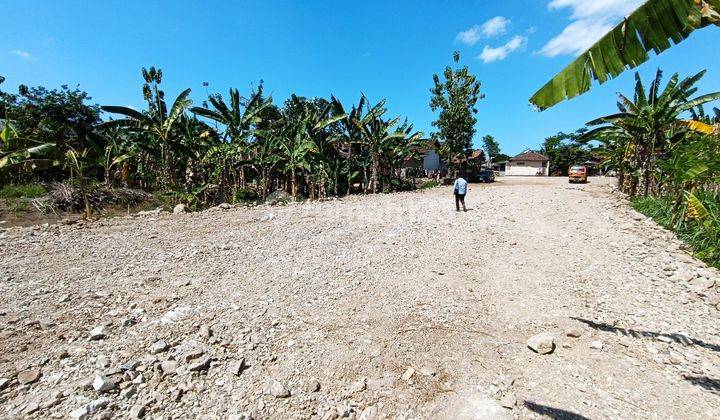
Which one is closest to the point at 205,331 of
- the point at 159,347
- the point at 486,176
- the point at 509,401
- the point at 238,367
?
the point at 159,347

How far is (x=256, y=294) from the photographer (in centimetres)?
541

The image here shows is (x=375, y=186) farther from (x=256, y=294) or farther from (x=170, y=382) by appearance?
(x=170, y=382)

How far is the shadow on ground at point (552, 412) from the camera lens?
9.52 ft

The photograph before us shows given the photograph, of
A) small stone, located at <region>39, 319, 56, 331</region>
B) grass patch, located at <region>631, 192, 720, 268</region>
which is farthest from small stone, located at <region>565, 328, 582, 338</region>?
small stone, located at <region>39, 319, 56, 331</region>

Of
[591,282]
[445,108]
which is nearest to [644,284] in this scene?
[591,282]

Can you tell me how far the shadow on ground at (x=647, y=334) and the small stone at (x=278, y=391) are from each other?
3849mm

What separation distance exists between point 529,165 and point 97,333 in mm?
61613

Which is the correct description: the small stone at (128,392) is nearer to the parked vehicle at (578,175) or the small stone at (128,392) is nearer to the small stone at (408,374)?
the small stone at (408,374)

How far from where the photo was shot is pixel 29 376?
339cm

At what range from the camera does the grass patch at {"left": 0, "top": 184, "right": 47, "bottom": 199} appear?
14594mm

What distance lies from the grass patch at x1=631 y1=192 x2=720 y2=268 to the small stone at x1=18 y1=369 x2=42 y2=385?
10.2 meters

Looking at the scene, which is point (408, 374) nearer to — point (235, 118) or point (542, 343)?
point (542, 343)

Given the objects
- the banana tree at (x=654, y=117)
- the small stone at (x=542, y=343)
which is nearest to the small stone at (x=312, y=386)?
the small stone at (x=542, y=343)

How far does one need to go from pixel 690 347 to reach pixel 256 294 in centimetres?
565
